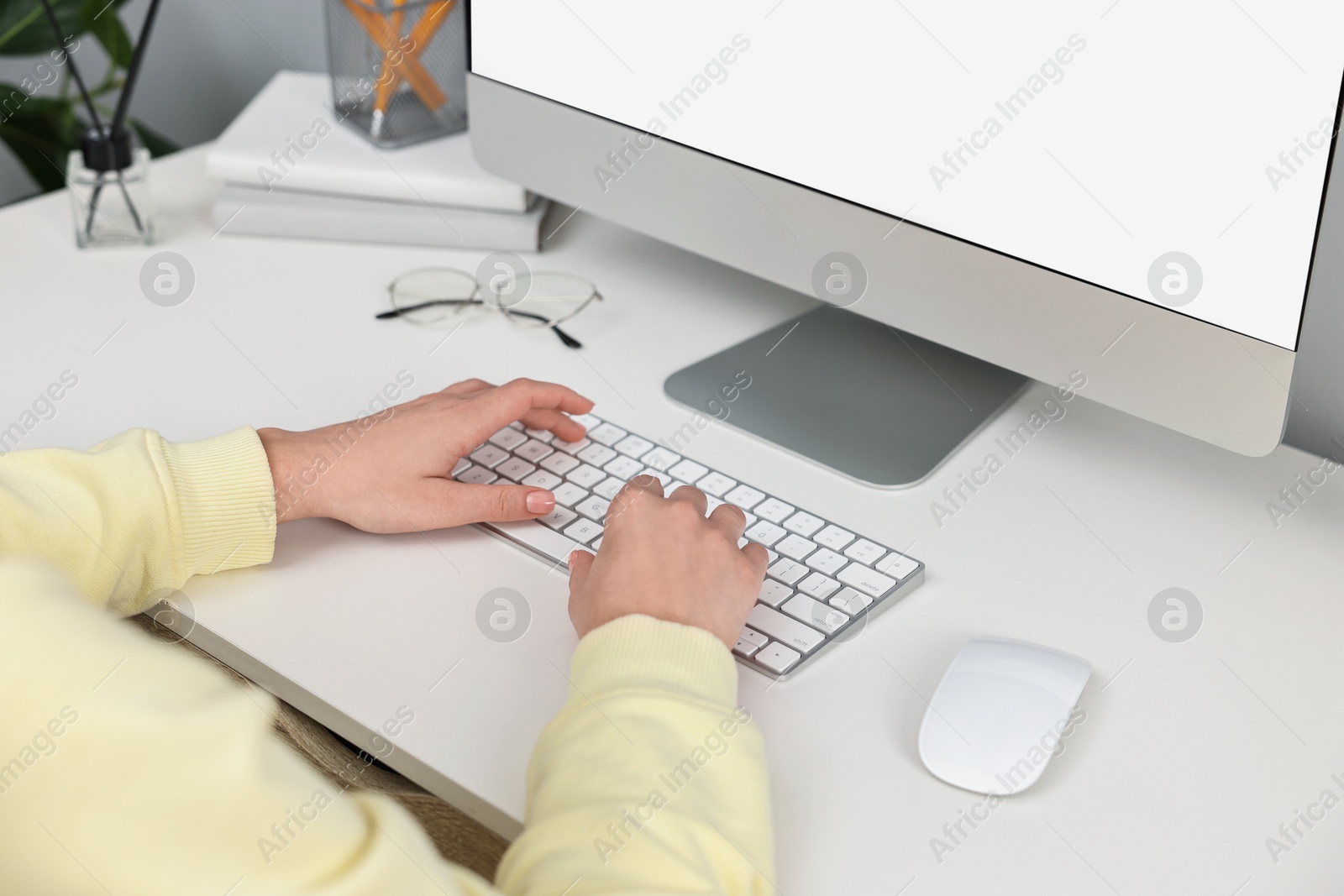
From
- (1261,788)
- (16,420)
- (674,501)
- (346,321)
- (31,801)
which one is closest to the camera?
(31,801)

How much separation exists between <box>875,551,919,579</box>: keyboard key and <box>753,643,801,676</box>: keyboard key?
0.27 ft

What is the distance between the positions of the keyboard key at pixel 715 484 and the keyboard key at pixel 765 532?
0.04 metres

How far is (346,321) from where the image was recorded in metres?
0.93

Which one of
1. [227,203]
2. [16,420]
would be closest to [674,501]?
[16,420]

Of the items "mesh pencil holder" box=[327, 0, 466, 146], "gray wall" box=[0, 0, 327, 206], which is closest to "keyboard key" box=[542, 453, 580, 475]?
"mesh pencil holder" box=[327, 0, 466, 146]

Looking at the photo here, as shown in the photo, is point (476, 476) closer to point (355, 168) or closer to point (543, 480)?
point (543, 480)

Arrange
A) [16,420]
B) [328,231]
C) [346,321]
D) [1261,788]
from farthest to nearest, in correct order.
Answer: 1. [328,231]
2. [346,321]
3. [16,420]
4. [1261,788]

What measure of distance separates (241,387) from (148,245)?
275mm

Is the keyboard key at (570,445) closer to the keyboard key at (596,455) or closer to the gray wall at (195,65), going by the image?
the keyboard key at (596,455)

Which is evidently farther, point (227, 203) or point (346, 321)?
point (227, 203)

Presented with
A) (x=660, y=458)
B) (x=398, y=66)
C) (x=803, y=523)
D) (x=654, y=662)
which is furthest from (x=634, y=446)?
(x=398, y=66)

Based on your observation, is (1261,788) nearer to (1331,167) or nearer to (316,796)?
(1331,167)

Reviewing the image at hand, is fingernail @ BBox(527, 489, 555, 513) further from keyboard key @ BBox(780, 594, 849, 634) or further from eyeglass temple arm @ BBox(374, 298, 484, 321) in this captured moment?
eyeglass temple arm @ BBox(374, 298, 484, 321)

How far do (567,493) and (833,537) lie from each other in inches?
6.3
